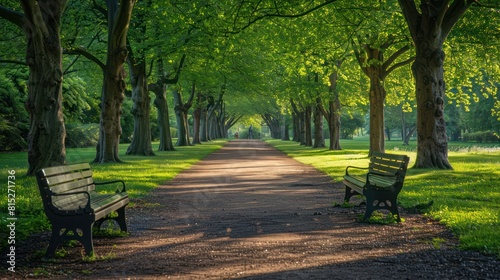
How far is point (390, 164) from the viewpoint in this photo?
10430 mm

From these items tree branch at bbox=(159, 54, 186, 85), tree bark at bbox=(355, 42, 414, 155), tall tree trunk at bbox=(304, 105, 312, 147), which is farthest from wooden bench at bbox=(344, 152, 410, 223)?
tall tree trunk at bbox=(304, 105, 312, 147)

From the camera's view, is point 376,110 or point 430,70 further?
point 376,110

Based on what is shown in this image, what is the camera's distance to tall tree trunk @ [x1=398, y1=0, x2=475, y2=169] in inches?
720

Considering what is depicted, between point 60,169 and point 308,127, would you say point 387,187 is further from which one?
point 308,127

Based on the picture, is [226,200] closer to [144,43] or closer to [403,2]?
[403,2]

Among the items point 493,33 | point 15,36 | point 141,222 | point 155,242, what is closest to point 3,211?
point 141,222

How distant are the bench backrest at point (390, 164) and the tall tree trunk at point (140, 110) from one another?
19.6 meters

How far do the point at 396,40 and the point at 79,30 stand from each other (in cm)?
1373

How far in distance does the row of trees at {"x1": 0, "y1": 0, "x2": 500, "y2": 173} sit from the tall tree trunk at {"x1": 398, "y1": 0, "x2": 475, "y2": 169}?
32 millimetres

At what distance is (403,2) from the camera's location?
18562 millimetres

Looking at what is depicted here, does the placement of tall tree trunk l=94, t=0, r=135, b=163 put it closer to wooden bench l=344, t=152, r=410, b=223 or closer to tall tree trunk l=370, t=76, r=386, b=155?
tall tree trunk l=370, t=76, r=386, b=155

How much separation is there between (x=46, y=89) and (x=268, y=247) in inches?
385

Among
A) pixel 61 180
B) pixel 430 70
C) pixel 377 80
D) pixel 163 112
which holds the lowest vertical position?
pixel 61 180

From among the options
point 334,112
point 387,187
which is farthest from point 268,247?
point 334,112
